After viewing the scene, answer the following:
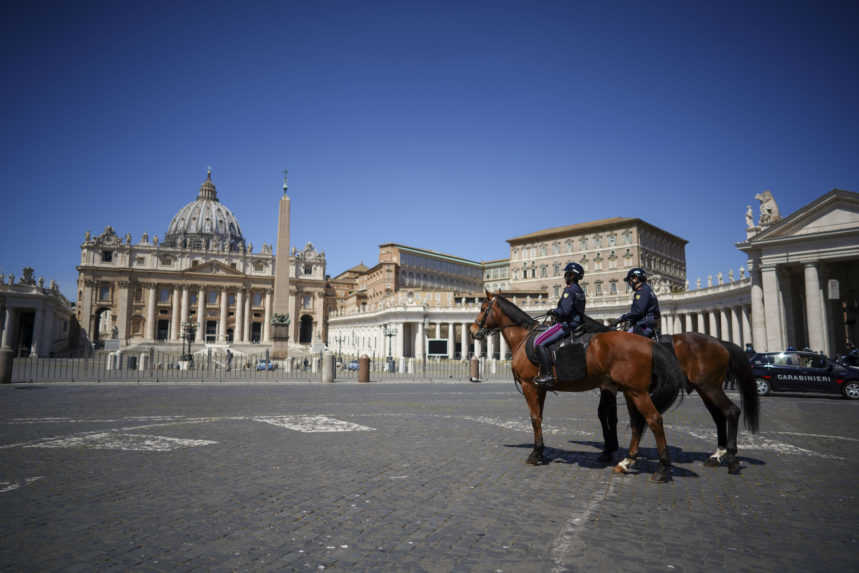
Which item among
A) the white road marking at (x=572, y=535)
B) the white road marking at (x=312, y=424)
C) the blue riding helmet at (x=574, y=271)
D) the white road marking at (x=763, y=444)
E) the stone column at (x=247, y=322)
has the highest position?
the stone column at (x=247, y=322)

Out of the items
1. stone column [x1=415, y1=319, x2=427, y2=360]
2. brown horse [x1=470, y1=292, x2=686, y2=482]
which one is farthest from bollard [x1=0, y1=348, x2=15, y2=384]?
stone column [x1=415, y1=319, x2=427, y2=360]

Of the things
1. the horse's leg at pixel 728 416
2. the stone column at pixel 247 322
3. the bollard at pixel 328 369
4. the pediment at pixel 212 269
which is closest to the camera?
the horse's leg at pixel 728 416

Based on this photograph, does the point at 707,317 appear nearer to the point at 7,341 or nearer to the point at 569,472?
the point at 569,472

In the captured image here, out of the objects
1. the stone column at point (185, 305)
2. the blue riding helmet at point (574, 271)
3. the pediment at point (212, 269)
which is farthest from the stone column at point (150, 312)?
the blue riding helmet at point (574, 271)

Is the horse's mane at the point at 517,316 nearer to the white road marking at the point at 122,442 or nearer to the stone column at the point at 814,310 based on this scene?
the white road marking at the point at 122,442

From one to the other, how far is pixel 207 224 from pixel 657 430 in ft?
500

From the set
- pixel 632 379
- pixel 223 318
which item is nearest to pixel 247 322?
pixel 223 318

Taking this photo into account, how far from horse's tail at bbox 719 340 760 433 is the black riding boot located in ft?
9.20

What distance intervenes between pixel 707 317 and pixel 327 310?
3442 inches

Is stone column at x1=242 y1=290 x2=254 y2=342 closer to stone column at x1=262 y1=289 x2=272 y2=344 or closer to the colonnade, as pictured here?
stone column at x1=262 y1=289 x2=272 y2=344

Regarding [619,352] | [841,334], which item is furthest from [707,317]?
[619,352]

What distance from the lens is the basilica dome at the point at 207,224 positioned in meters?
141

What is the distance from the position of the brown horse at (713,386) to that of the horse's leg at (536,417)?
883 mm

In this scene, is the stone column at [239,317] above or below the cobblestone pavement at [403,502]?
above
